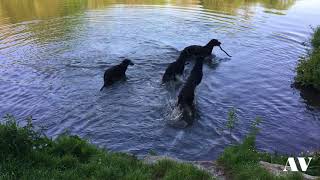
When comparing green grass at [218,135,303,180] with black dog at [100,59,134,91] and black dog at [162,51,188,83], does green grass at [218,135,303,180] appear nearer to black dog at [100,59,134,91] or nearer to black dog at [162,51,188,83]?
black dog at [162,51,188,83]

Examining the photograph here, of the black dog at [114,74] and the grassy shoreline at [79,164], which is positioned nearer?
the grassy shoreline at [79,164]

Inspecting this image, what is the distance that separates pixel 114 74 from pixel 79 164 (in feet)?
25.6

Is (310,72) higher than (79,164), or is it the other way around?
(310,72)

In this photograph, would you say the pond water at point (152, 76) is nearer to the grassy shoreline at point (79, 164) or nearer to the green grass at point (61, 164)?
the grassy shoreline at point (79, 164)

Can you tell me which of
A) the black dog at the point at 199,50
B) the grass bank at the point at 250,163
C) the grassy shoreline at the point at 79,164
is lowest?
the grass bank at the point at 250,163

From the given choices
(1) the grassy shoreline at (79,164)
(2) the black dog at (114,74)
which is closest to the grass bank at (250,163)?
(1) the grassy shoreline at (79,164)

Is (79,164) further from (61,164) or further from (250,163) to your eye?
(250,163)

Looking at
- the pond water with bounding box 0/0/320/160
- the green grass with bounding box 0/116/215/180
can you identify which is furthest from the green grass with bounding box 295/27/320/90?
the green grass with bounding box 0/116/215/180

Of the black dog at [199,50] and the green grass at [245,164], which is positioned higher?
the black dog at [199,50]

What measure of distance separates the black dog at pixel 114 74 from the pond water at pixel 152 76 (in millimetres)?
379

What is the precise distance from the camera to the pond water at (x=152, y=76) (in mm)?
11547

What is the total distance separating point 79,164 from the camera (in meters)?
8.08

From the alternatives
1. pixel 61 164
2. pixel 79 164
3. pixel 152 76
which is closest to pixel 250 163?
pixel 79 164

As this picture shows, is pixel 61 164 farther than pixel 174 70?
No
